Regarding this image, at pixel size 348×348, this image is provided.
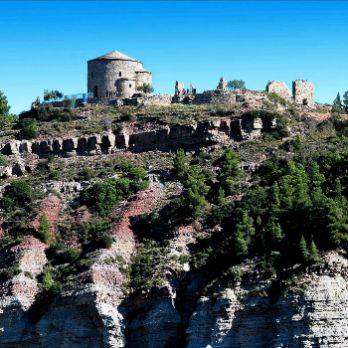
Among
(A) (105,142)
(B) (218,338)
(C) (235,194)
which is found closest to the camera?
(B) (218,338)

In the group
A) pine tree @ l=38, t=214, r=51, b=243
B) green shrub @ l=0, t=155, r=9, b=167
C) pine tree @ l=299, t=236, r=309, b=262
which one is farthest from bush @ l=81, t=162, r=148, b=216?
pine tree @ l=299, t=236, r=309, b=262

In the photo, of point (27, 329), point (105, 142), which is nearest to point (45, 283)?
point (27, 329)

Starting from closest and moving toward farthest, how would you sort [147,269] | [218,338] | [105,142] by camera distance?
[218,338] → [147,269] → [105,142]

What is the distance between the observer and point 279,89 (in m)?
97.2

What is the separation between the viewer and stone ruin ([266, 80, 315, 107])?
9662 centimetres

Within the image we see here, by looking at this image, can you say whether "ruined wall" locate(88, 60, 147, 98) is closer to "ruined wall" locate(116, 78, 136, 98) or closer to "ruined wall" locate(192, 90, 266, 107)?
"ruined wall" locate(116, 78, 136, 98)

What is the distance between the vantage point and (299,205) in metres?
73.1

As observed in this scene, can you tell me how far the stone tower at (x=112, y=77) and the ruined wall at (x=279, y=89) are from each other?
1027cm

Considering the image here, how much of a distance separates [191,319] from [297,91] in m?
33.5

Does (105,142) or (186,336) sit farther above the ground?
(105,142)

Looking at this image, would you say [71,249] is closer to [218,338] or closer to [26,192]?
[26,192]

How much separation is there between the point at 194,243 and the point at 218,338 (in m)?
8.22

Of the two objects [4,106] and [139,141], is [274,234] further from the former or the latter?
[4,106]

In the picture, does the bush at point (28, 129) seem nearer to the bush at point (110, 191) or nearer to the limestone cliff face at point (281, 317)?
the bush at point (110, 191)
